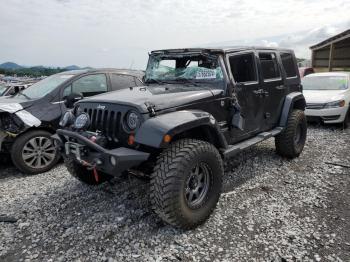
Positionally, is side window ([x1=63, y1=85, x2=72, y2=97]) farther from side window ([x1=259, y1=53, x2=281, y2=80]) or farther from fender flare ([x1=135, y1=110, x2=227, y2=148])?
side window ([x1=259, y1=53, x2=281, y2=80])

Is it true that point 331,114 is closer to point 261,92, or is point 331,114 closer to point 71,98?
point 261,92

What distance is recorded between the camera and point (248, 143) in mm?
4398

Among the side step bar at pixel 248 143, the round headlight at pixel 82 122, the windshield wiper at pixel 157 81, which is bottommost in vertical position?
the side step bar at pixel 248 143

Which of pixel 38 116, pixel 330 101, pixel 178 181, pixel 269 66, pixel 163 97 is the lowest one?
pixel 330 101

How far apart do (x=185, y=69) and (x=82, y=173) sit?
2038mm

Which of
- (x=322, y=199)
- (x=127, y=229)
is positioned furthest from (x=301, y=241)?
(x=127, y=229)

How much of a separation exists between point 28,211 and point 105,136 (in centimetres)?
146

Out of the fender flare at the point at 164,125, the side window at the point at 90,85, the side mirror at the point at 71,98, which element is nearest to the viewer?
the fender flare at the point at 164,125

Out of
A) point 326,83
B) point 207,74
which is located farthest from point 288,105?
point 326,83

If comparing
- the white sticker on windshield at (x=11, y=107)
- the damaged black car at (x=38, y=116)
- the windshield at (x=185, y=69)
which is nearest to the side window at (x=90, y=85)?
the damaged black car at (x=38, y=116)

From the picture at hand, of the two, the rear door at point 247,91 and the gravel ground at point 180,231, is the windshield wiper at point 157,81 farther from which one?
the gravel ground at point 180,231

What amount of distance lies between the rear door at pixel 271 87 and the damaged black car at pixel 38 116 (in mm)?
3072

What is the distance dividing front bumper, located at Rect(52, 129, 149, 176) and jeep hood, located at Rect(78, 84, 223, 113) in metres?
0.48

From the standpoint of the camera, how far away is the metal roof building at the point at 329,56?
1850 centimetres
